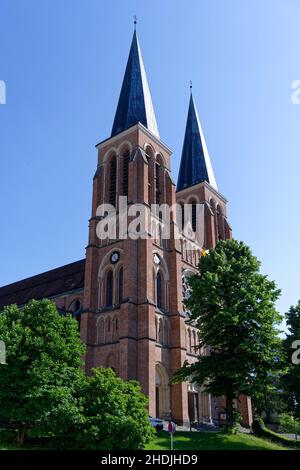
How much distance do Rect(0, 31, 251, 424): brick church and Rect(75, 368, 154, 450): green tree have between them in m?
10.6

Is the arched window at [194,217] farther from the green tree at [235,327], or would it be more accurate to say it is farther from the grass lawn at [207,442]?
the grass lawn at [207,442]

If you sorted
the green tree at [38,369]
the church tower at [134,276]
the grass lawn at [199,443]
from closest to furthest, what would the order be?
the green tree at [38,369]
the grass lawn at [199,443]
the church tower at [134,276]

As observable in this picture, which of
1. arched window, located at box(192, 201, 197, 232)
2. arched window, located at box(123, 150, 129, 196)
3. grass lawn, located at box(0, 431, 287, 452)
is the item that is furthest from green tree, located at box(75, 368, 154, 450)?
arched window, located at box(192, 201, 197, 232)

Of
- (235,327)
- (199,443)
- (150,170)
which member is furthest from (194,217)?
(199,443)

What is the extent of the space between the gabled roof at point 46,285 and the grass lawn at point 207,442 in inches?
939

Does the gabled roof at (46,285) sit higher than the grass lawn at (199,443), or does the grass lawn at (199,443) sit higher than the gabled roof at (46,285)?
the gabled roof at (46,285)

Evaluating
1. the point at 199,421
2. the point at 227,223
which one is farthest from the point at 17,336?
the point at 227,223

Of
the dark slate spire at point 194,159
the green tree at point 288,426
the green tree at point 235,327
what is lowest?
the green tree at point 288,426

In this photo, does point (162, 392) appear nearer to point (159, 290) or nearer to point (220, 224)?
point (159, 290)

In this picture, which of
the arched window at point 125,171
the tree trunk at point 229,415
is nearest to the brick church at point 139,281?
the arched window at point 125,171

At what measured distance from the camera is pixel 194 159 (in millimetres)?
61656

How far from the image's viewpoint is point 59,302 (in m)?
49.2

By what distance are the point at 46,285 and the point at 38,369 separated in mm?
34302

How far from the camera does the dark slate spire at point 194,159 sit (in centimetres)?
5994
